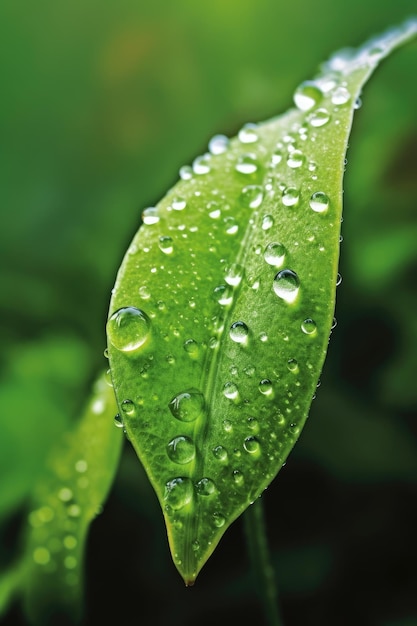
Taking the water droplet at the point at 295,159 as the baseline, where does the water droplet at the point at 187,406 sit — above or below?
below

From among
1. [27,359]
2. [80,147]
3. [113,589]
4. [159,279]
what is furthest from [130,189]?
[159,279]

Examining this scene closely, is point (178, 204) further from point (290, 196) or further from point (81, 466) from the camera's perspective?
point (81, 466)

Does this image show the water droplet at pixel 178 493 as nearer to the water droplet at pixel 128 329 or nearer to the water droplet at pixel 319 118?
the water droplet at pixel 128 329

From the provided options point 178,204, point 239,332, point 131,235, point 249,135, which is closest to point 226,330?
point 239,332

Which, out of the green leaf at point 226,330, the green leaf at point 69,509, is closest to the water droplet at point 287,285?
the green leaf at point 226,330

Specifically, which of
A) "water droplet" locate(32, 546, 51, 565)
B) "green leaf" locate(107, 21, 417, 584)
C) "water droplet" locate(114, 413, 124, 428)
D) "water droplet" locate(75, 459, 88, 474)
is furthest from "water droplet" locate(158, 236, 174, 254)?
"water droplet" locate(32, 546, 51, 565)

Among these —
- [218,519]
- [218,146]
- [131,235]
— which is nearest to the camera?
[218,519]

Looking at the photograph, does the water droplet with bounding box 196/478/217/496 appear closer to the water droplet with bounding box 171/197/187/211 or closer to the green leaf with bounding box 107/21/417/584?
the green leaf with bounding box 107/21/417/584
